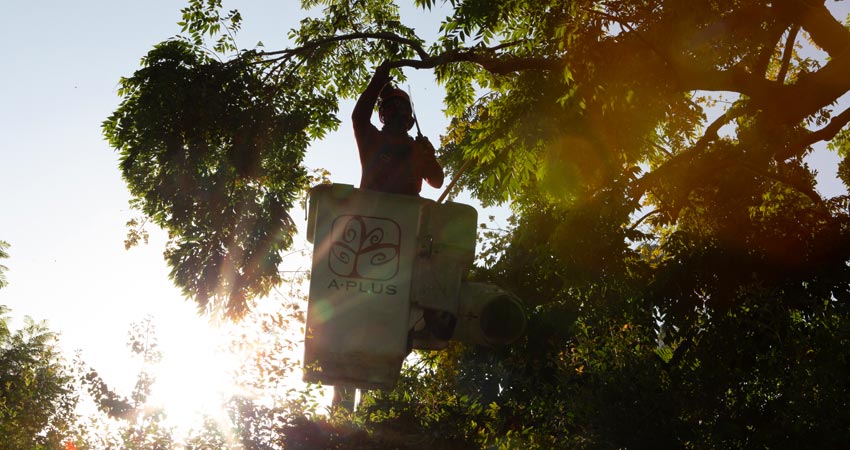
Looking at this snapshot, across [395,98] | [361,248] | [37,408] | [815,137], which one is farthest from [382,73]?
[37,408]

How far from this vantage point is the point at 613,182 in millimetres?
13656

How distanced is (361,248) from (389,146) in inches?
47.1

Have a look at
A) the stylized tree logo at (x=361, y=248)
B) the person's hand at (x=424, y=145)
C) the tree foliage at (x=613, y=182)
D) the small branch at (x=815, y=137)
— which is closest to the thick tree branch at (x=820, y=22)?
the tree foliage at (x=613, y=182)

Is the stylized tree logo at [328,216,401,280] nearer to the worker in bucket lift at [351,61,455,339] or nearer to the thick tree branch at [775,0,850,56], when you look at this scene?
the worker in bucket lift at [351,61,455,339]

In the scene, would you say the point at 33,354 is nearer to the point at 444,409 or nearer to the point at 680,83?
the point at 444,409

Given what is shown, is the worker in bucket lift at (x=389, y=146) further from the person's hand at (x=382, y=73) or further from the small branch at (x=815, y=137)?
the small branch at (x=815, y=137)

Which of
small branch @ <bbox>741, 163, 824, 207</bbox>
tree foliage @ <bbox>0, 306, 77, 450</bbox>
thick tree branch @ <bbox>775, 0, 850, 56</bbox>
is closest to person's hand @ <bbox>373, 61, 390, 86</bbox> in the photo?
thick tree branch @ <bbox>775, 0, 850, 56</bbox>

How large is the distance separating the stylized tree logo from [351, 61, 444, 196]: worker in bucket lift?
786mm

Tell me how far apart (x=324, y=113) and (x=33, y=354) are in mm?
32852

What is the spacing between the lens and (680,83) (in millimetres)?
11523

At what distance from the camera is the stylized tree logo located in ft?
16.6

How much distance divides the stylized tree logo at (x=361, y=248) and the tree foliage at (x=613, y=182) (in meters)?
6.21

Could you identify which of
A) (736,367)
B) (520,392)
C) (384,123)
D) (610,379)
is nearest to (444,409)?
(520,392)

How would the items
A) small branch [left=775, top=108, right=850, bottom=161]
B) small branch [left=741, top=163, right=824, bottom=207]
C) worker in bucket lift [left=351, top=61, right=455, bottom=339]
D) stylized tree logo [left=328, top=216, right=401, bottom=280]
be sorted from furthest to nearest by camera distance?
small branch [left=775, top=108, right=850, bottom=161]
small branch [left=741, top=163, right=824, bottom=207]
worker in bucket lift [left=351, top=61, right=455, bottom=339]
stylized tree logo [left=328, top=216, right=401, bottom=280]
